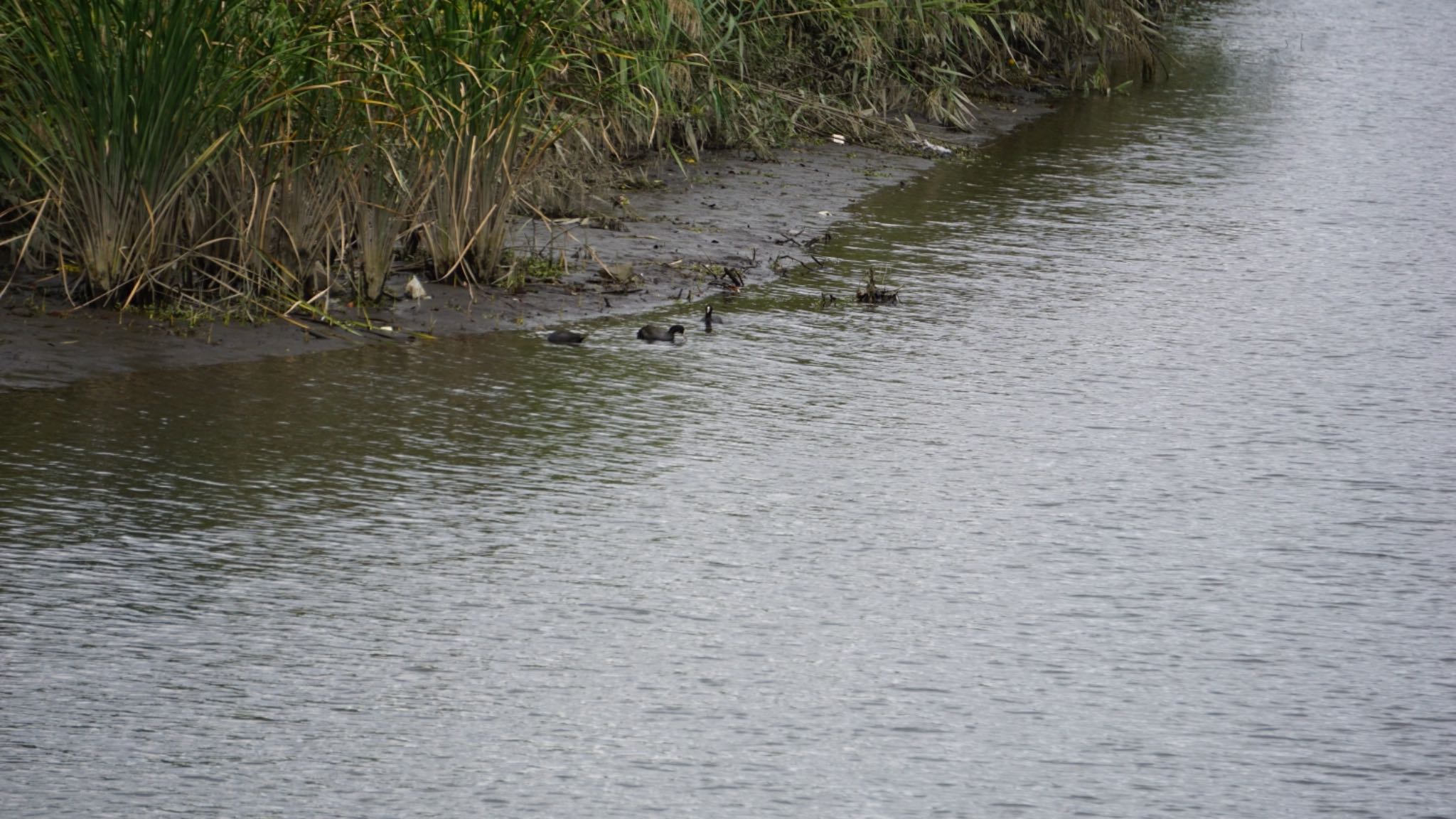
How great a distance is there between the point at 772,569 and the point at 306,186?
2988 millimetres

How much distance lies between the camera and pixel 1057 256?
8.74m

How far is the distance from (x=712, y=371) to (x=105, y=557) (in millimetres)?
2527

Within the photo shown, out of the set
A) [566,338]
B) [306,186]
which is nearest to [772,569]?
[566,338]

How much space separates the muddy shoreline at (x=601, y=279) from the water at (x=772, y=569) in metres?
0.23

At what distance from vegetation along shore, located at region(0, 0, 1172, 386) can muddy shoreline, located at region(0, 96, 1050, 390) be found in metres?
0.02

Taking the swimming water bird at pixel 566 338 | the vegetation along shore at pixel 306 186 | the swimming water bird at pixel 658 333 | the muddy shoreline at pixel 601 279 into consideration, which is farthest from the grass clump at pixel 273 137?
the swimming water bird at pixel 658 333

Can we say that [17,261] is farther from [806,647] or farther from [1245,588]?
[1245,588]

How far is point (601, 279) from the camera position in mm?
7742

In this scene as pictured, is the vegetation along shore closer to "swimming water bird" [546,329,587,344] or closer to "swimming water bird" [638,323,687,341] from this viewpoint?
"swimming water bird" [546,329,587,344]

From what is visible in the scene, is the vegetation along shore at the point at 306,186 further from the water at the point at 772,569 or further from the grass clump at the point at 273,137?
the water at the point at 772,569

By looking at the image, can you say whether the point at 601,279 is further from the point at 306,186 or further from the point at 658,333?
the point at 306,186

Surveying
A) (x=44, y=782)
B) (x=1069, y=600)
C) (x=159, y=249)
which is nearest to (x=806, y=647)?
(x=1069, y=600)

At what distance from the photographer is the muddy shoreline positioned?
6.25 meters

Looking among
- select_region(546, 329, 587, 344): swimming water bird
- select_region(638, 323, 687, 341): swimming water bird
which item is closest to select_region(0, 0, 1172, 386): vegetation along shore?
select_region(546, 329, 587, 344): swimming water bird
